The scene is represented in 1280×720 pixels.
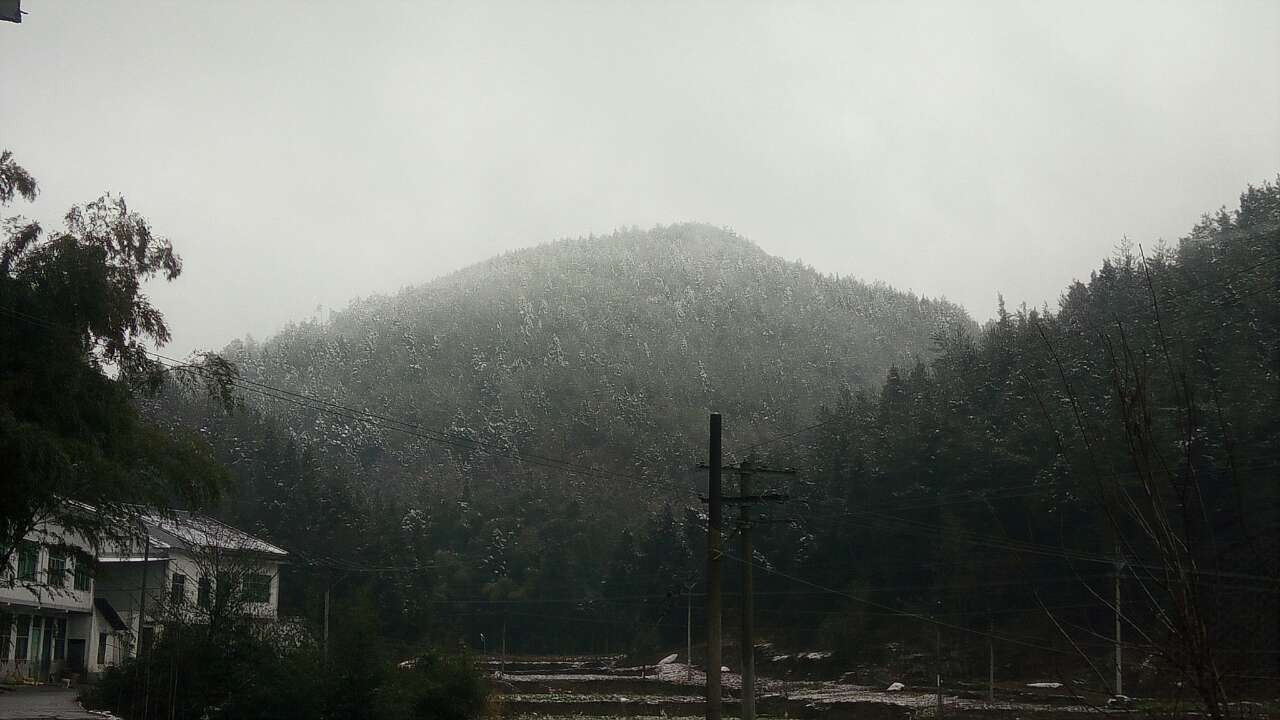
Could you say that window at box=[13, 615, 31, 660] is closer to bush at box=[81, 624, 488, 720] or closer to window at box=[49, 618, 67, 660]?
window at box=[49, 618, 67, 660]

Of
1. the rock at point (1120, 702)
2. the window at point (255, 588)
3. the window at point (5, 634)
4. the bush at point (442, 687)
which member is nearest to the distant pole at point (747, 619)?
the bush at point (442, 687)

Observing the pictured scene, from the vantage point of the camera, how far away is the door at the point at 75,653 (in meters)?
47.1

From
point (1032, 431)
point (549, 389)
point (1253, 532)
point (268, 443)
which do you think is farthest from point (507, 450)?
point (1253, 532)

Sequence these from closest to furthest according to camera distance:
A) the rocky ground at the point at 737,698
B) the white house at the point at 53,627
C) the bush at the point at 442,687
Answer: the bush at the point at 442,687, the white house at the point at 53,627, the rocky ground at the point at 737,698

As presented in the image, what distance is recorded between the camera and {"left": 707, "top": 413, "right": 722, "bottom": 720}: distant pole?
2345 centimetres

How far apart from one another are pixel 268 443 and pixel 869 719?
76.8 meters

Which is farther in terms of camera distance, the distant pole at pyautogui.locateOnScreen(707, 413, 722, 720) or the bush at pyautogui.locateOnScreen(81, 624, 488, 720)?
the bush at pyautogui.locateOnScreen(81, 624, 488, 720)

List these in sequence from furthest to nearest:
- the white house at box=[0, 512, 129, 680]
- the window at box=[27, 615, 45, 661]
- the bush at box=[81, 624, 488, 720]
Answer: the window at box=[27, 615, 45, 661]
the white house at box=[0, 512, 129, 680]
the bush at box=[81, 624, 488, 720]

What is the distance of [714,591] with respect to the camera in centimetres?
2434

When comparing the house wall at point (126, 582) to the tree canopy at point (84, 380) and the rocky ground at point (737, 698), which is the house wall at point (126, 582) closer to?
the rocky ground at point (737, 698)

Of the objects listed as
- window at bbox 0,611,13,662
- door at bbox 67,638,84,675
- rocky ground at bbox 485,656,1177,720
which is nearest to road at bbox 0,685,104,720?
window at bbox 0,611,13,662

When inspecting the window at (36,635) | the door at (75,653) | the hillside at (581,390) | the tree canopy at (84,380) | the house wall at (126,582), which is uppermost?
the hillside at (581,390)

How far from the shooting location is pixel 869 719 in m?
41.0

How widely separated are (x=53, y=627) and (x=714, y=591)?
35.8 m
